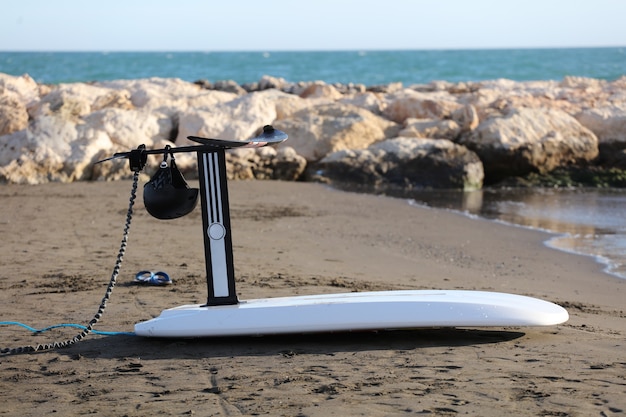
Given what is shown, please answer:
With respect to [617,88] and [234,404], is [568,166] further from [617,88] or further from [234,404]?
[234,404]

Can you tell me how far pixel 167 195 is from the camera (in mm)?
5664

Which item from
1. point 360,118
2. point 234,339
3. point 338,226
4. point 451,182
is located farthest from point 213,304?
point 360,118

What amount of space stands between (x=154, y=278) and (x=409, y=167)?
9.15m

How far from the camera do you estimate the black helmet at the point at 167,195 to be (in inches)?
223

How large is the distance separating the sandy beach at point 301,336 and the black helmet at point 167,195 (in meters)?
0.81

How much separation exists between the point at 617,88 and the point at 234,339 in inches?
782

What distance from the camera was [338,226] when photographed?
36.6ft

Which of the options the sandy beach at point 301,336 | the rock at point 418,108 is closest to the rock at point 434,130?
the rock at point 418,108

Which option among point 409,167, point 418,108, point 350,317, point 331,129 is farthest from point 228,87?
point 350,317

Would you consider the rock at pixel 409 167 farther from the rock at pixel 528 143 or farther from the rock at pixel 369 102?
the rock at pixel 369 102

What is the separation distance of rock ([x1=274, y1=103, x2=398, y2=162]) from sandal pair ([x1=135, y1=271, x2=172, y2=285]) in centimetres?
927

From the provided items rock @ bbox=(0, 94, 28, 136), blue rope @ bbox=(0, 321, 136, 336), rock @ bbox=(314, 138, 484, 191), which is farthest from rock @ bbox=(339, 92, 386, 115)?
blue rope @ bbox=(0, 321, 136, 336)

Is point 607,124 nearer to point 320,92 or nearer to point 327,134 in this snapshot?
point 327,134

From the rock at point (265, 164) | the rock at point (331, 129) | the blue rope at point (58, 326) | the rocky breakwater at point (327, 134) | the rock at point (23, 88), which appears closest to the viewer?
the blue rope at point (58, 326)
